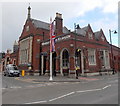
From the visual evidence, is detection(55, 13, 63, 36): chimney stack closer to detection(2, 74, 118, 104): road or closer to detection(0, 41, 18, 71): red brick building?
detection(0, 41, 18, 71): red brick building

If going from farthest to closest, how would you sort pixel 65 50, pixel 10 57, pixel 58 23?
pixel 10 57 < pixel 58 23 < pixel 65 50

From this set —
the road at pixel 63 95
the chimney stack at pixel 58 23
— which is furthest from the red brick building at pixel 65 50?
the road at pixel 63 95

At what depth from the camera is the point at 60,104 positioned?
639cm

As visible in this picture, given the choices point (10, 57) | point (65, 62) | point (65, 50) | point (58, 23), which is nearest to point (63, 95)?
point (65, 62)

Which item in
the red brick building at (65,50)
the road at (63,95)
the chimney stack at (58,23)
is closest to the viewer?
the road at (63,95)

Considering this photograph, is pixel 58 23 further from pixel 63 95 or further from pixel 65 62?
pixel 63 95

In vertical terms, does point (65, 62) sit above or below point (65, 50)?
below

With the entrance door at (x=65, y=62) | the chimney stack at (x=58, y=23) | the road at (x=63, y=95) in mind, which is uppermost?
the chimney stack at (x=58, y=23)

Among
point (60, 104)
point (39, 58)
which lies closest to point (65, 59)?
point (39, 58)

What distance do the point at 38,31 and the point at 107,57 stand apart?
17.9m

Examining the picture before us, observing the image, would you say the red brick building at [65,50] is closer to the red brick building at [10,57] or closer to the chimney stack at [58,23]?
the chimney stack at [58,23]

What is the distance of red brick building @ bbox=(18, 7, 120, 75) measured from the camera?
24609 millimetres

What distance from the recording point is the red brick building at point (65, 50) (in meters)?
24.6

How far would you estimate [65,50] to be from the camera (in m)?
25.9
